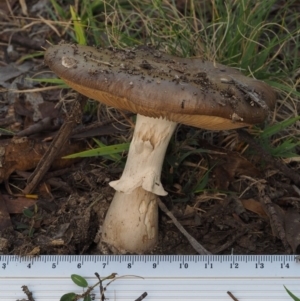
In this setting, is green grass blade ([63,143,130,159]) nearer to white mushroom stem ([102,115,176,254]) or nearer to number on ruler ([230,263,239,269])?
white mushroom stem ([102,115,176,254])

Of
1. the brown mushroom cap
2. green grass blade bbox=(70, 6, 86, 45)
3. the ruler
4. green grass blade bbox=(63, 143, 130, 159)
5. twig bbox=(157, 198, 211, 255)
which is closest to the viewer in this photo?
the brown mushroom cap

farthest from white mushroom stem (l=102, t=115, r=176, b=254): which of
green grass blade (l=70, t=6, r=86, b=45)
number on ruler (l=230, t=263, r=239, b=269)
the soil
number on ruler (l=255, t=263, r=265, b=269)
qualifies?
green grass blade (l=70, t=6, r=86, b=45)

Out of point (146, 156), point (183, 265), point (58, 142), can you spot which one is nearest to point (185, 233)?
point (183, 265)

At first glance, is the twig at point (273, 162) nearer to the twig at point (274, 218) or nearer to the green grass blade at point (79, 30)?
the twig at point (274, 218)

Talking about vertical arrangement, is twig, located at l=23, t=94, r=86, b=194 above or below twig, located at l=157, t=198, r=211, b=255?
above

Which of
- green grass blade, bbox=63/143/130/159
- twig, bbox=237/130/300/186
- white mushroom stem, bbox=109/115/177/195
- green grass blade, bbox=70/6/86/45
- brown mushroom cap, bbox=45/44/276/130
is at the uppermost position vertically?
brown mushroom cap, bbox=45/44/276/130

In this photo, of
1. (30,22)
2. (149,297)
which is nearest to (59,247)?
(149,297)

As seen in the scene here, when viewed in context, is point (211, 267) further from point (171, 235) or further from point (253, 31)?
point (253, 31)
